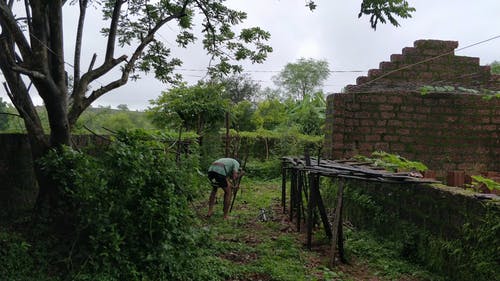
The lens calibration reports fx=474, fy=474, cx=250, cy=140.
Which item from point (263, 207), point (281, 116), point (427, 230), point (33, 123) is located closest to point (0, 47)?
point (33, 123)

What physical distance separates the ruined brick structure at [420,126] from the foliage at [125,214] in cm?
540

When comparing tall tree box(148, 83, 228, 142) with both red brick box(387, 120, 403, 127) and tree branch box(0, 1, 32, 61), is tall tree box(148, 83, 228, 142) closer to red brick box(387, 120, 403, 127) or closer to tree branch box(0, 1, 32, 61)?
red brick box(387, 120, 403, 127)

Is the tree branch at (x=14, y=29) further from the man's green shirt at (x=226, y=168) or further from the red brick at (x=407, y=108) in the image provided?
the red brick at (x=407, y=108)

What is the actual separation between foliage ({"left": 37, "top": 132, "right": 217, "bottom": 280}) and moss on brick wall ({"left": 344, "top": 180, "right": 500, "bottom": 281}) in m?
2.86

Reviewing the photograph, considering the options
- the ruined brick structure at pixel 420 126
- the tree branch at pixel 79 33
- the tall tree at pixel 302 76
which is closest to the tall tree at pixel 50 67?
the tree branch at pixel 79 33

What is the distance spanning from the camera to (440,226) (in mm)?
5840

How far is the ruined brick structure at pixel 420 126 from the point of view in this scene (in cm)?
992

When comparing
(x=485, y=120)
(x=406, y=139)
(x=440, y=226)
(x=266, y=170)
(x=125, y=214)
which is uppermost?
(x=485, y=120)

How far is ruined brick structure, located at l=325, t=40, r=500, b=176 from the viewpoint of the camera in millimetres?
9922

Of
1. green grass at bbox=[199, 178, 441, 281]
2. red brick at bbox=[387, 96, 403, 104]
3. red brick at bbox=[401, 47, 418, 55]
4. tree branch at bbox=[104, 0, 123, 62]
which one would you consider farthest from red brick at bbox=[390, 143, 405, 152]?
tree branch at bbox=[104, 0, 123, 62]

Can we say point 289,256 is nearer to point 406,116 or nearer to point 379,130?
→ point 379,130

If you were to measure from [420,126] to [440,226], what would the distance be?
4.54 meters

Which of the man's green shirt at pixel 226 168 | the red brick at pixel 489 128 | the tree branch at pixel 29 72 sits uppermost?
the tree branch at pixel 29 72

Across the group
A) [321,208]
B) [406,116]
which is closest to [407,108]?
[406,116]
